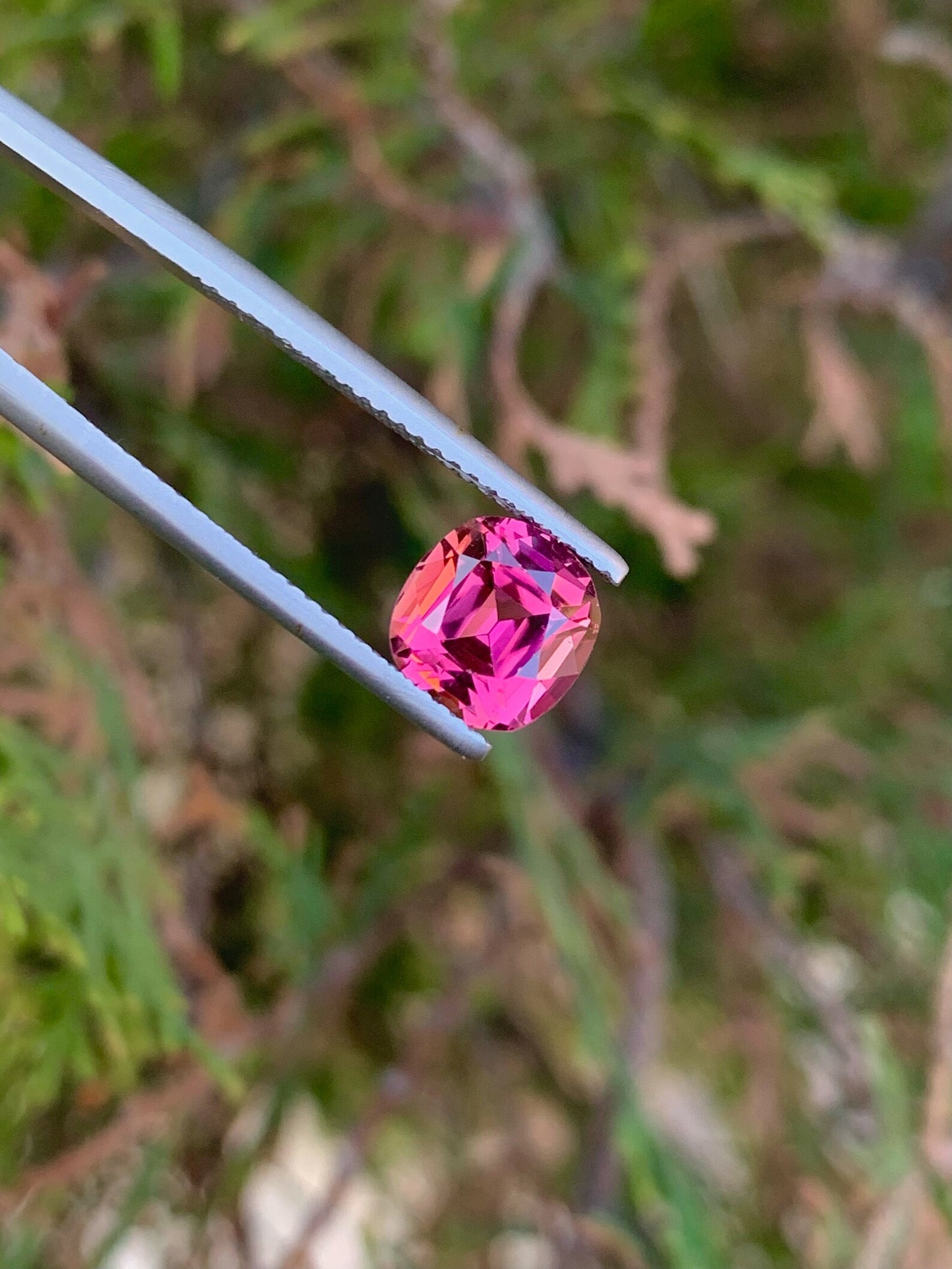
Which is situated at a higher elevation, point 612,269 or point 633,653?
point 612,269

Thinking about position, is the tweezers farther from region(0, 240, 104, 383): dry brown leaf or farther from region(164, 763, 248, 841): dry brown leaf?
region(164, 763, 248, 841): dry brown leaf

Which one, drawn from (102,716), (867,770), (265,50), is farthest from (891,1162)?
(265,50)

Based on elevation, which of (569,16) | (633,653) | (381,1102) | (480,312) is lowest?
(381,1102)

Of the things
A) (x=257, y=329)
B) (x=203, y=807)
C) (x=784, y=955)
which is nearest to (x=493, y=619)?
(x=257, y=329)

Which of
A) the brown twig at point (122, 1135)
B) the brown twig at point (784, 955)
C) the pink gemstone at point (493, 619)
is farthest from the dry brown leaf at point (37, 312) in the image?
the brown twig at point (784, 955)

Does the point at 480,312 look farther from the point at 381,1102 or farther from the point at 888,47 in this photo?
the point at 381,1102

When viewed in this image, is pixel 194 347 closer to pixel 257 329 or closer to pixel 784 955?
pixel 257 329

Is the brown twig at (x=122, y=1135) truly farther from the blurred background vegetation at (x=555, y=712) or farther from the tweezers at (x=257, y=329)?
the tweezers at (x=257, y=329)
